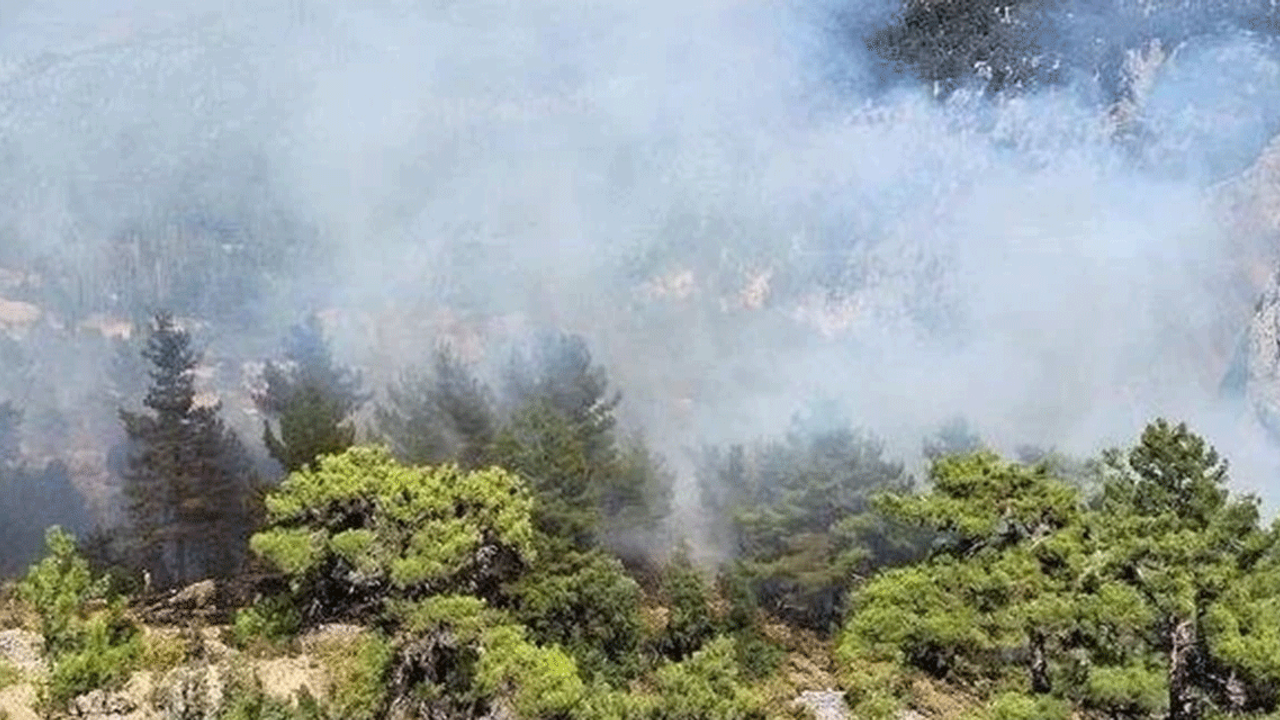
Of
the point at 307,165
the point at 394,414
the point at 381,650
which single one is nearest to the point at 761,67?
the point at 307,165

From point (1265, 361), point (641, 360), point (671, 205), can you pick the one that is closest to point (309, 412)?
point (641, 360)

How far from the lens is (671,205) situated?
9981cm

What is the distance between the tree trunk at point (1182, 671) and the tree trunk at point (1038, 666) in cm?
329

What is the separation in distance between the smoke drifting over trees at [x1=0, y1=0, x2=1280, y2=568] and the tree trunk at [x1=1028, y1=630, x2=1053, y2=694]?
1550 inches

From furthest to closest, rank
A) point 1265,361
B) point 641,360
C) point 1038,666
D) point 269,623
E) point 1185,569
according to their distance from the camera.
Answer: point 641,360
point 1265,361
point 269,623
point 1038,666
point 1185,569

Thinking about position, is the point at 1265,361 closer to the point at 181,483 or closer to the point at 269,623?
the point at 181,483

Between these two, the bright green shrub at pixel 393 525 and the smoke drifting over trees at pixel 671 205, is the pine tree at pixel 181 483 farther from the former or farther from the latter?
the smoke drifting over trees at pixel 671 205

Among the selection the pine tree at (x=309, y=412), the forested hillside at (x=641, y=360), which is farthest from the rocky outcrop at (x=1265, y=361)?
the pine tree at (x=309, y=412)

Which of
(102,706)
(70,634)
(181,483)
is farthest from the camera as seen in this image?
(181,483)

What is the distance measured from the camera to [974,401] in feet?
259

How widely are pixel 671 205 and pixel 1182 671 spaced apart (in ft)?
244

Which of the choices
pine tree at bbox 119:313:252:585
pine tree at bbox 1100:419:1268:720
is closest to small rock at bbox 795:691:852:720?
pine tree at bbox 1100:419:1268:720

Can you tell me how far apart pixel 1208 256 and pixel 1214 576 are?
63.1 meters

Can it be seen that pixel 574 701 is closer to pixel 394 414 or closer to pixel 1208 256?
pixel 394 414
